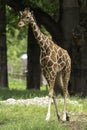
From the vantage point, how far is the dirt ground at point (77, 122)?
992 cm

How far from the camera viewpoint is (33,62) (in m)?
25.3

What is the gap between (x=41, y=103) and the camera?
558 inches

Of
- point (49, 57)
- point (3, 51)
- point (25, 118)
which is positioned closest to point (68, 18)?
point (3, 51)

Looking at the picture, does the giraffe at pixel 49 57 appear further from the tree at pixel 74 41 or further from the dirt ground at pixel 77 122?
the tree at pixel 74 41

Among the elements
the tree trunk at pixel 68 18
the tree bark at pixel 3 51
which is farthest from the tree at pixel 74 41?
the tree bark at pixel 3 51

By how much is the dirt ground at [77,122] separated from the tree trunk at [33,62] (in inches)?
508

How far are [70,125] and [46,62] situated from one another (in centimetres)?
127

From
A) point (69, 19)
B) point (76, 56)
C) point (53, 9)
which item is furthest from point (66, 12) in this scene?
point (53, 9)

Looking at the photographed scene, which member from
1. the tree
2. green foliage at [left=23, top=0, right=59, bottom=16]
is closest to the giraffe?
the tree

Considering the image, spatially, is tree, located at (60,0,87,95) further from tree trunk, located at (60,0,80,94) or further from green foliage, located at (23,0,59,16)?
green foliage, located at (23,0,59,16)

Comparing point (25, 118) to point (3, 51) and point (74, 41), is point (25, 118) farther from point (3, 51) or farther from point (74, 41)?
point (3, 51)

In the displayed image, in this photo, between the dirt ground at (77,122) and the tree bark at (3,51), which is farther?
the tree bark at (3,51)

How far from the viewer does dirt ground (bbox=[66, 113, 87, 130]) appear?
391 inches

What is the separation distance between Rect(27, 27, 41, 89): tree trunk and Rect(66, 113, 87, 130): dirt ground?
1291 cm
